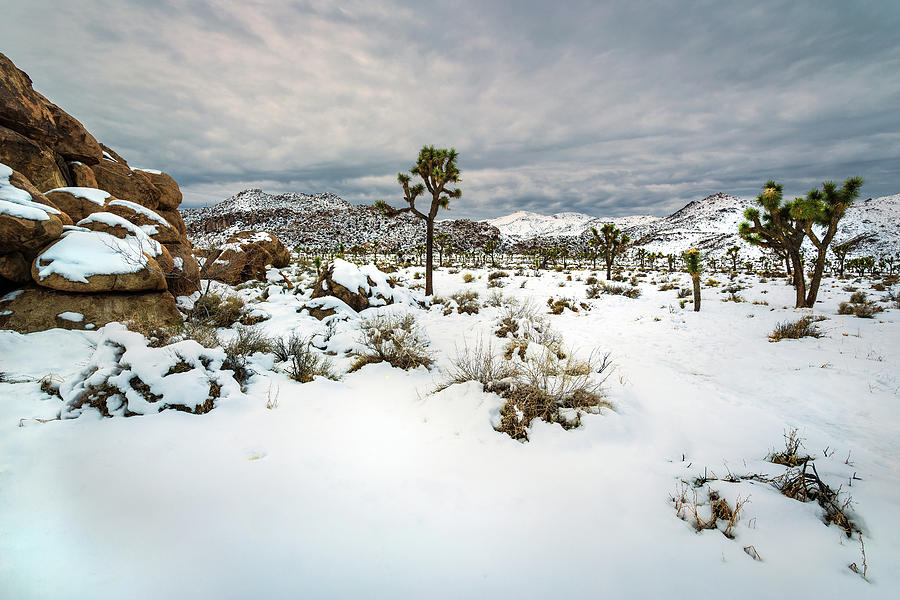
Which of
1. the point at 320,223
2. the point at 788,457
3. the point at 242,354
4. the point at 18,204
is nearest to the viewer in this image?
the point at 788,457

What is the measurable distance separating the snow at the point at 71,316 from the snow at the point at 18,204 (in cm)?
230

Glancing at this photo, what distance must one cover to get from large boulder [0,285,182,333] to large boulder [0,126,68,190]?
16.8ft

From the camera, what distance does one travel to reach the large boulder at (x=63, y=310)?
651 centimetres

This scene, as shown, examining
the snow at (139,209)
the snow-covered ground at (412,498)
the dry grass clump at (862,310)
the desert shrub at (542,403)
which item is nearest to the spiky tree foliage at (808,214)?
the dry grass clump at (862,310)

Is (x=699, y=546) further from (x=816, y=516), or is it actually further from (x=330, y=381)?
(x=330, y=381)

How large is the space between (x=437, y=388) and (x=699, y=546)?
3504 millimetres

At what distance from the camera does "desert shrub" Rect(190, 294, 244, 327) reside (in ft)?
30.5

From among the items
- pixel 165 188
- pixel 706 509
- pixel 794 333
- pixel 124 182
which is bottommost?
pixel 706 509

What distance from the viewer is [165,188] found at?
15.1 meters

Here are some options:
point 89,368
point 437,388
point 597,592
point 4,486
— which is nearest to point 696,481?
point 597,592

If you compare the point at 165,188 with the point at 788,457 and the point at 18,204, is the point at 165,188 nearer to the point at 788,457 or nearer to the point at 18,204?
the point at 18,204

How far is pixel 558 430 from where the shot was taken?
4008mm

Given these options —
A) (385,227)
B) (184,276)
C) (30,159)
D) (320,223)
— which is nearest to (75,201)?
(30,159)

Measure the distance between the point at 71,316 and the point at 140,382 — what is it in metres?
5.17
